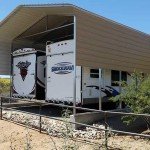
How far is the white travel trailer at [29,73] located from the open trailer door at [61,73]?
1189 mm

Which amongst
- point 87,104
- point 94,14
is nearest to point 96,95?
point 87,104

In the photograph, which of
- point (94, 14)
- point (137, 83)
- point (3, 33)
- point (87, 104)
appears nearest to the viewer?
point (137, 83)

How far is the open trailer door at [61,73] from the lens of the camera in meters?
12.7

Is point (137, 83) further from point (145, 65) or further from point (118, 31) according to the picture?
point (145, 65)

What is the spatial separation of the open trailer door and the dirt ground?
256 cm

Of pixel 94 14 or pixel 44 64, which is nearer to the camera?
pixel 94 14

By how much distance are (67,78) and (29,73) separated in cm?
308

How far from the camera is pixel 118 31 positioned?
14.6m

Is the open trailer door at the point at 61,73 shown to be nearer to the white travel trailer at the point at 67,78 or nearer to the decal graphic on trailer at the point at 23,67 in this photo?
the white travel trailer at the point at 67,78

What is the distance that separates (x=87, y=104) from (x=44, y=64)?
2874 millimetres

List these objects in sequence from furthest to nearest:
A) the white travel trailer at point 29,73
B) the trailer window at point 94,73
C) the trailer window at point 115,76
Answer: the trailer window at point 115,76, the white travel trailer at point 29,73, the trailer window at point 94,73

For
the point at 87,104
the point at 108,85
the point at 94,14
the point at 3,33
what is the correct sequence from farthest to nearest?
the point at 3,33 → the point at 108,85 → the point at 87,104 → the point at 94,14

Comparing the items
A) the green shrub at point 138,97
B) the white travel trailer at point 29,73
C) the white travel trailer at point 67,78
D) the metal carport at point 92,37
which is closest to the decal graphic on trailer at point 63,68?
the white travel trailer at point 67,78

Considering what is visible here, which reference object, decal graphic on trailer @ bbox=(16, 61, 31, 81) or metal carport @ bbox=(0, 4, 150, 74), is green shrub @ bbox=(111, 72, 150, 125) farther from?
decal graphic on trailer @ bbox=(16, 61, 31, 81)
